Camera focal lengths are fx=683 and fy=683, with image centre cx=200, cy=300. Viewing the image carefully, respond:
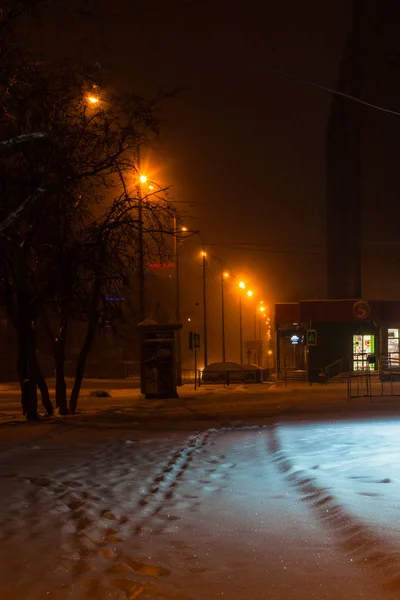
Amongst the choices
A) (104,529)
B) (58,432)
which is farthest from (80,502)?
(58,432)

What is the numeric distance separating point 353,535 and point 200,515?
179 centimetres

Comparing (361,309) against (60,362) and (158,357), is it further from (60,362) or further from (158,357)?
(60,362)

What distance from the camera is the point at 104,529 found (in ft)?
21.5

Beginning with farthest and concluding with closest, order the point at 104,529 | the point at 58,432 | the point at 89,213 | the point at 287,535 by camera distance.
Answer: the point at 89,213 → the point at 58,432 → the point at 104,529 → the point at 287,535

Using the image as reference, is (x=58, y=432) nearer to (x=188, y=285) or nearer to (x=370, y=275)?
(x=370, y=275)

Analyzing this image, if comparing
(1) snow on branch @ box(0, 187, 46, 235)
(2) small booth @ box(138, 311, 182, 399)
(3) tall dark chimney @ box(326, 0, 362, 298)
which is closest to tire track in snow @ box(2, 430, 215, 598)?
(1) snow on branch @ box(0, 187, 46, 235)

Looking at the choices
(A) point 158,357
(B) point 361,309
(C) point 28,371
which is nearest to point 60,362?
(C) point 28,371

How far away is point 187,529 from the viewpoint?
6543 mm

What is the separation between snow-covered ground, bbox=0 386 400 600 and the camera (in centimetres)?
495

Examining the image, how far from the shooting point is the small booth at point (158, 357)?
24609mm

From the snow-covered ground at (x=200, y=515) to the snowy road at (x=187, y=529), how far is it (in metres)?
0.02

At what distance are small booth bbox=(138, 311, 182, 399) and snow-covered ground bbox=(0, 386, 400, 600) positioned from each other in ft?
33.9

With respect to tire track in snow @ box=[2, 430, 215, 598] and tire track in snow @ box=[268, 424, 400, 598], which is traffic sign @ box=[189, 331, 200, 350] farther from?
tire track in snow @ box=[268, 424, 400, 598]

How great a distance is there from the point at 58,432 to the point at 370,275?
5459cm
